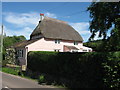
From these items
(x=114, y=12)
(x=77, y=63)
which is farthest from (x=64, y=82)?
(x=114, y=12)

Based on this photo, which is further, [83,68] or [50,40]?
[50,40]

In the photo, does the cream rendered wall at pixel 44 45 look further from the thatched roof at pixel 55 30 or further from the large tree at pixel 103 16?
the large tree at pixel 103 16

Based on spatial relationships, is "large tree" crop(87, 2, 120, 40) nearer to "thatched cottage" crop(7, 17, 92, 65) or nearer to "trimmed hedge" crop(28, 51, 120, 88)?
"trimmed hedge" crop(28, 51, 120, 88)

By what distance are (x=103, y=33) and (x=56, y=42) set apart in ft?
70.6

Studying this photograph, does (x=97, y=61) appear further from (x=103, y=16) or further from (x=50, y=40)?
(x=50, y=40)

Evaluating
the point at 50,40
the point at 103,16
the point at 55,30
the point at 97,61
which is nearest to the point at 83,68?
the point at 97,61

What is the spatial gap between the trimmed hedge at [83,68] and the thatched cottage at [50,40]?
1071 cm

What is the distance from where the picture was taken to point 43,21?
1308 inches

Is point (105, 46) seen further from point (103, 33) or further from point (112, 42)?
point (112, 42)

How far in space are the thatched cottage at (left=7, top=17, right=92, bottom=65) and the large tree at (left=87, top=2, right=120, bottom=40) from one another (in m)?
17.6

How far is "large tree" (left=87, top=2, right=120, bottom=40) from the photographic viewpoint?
9.72m

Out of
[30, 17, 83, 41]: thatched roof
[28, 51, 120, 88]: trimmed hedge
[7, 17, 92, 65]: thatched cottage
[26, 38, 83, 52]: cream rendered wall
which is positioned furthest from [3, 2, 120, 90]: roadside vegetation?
[30, 17, 83, 41]: thatched roof

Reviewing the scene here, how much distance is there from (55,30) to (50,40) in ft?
11.1

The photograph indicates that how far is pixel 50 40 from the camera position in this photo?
3055cm
